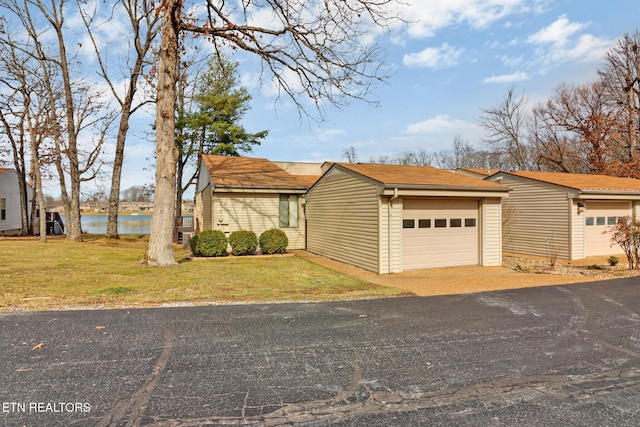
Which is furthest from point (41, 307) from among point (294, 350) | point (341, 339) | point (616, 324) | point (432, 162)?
point (432, 162)

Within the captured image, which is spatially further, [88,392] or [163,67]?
[163,67]

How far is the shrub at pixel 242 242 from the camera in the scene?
13188 mm

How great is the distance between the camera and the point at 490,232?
11.3m

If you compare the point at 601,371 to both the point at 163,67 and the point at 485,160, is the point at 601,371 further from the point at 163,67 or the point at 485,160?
the point at 485,160

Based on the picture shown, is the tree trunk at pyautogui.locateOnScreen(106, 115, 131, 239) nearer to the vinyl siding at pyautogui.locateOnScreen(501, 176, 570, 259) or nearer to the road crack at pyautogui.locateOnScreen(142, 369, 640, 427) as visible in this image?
the vinyl siding at pyautogui.locateOnScreen(501, 176, 570, 259)

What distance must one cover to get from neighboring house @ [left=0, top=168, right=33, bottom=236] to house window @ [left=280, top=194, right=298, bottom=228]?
20883mm

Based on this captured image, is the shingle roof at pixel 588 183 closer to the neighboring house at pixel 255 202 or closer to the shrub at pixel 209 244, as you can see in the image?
the neighboring house at pixel 255 202

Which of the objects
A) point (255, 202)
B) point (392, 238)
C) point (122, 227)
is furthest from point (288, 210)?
point (122, 227)

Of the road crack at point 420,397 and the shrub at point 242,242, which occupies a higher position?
the shrub at point 242,242

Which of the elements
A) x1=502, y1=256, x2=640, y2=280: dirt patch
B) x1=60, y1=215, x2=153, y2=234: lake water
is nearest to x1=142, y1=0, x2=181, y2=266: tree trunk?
x1=502, y1=256, x2=640, y2=280: dirt patch

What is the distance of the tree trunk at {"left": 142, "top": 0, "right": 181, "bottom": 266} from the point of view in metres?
10.2

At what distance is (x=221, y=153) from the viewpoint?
83.0 feet

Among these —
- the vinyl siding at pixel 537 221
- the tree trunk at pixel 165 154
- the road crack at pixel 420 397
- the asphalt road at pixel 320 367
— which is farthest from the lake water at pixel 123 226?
the road crack at pixel 420 397

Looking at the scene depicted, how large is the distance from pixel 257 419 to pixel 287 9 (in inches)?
420
